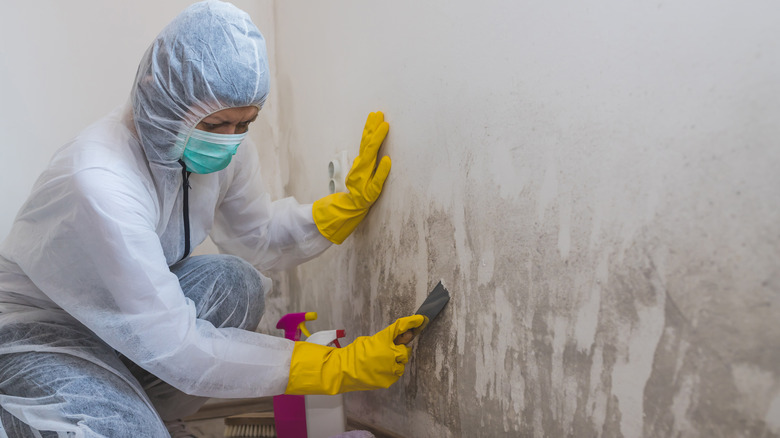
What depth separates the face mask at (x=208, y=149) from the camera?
3.69 ft

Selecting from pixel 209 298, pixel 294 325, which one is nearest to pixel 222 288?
pixel 209 298

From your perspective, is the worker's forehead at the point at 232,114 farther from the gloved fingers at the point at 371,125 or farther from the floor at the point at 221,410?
the floor at the point at 221,410

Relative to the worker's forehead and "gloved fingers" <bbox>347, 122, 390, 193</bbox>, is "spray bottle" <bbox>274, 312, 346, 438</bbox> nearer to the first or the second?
"gloved fingers" <bbox>347, 122, 390, 193</bbox>

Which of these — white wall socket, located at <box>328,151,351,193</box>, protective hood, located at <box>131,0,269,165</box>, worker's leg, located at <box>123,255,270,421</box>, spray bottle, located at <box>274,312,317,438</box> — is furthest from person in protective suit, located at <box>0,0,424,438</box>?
white wall socket, located at <box>328,151,351,193</box>

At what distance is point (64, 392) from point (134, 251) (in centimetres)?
30

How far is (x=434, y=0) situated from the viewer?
117cm

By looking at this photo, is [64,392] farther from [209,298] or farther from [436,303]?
[436,303]

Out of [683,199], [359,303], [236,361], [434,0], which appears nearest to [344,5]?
[434,0]

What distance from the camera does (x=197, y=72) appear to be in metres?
1.05

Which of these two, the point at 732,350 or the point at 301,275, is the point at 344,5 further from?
the point at 732,350

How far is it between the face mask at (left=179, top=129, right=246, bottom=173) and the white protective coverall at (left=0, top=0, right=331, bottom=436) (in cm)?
2

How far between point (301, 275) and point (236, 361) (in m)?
0.79

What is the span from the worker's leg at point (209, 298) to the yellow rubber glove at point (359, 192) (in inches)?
9.5

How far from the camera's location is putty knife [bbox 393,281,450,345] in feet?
3.95
